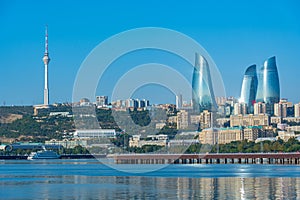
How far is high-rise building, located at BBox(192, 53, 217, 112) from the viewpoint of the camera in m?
174

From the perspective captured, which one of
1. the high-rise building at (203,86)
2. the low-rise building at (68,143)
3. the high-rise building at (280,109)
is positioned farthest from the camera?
the high-rise building at (280,109)

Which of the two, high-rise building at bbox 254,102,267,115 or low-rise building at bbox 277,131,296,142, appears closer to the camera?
low-rise building at bbox 277,131,296,142

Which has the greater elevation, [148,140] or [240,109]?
[240,109]

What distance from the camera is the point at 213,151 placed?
12512 cm

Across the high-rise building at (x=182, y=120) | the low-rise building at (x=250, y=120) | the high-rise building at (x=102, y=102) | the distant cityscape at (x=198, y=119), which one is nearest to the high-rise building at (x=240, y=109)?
the distant cityscape at (x=198, y=119)

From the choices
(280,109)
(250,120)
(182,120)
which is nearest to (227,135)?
(182,120)

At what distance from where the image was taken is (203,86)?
177875 millimetres

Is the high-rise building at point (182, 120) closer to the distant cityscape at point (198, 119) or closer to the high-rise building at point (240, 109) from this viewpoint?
the distant cityscape at point (198, 119)

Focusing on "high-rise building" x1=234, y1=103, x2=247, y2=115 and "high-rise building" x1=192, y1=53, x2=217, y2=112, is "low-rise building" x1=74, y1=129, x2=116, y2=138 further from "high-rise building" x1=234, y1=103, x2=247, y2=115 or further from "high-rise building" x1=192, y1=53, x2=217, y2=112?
"high-rise building" x1=234, y1=103, x2=247, y2=115

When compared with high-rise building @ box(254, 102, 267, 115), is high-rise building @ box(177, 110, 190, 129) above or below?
below

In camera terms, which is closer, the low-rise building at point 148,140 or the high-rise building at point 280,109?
the low-rise building at point 148,140

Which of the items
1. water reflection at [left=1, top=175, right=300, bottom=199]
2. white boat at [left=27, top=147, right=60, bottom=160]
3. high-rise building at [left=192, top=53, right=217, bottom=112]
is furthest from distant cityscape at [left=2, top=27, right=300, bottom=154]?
water reflection at [left=1, top=175, right=300, bottom=199]

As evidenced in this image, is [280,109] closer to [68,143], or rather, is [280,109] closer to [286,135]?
[286,135]

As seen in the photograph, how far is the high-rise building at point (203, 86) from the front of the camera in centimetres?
17388
